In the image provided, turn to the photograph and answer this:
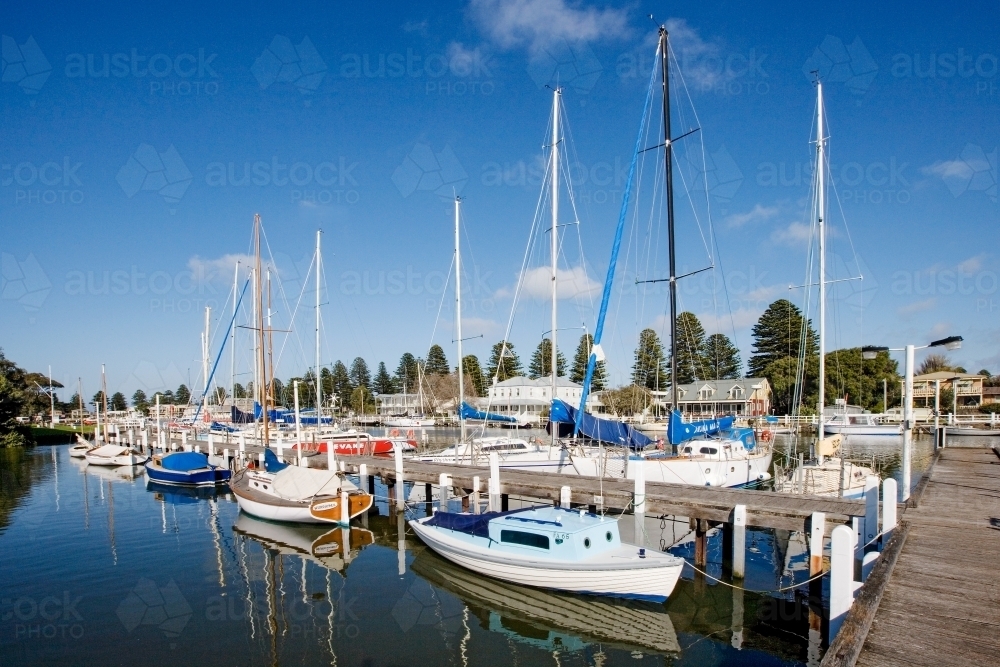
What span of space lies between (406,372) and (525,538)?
124 meters

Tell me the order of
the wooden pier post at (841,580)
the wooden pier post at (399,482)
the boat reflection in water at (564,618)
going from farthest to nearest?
the wooden pier post at (399,482), the boat reflection in water at (564,618), the wooden pier post at (841,580)

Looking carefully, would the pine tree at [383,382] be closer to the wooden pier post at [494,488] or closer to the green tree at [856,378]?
the green tree at [856,378]

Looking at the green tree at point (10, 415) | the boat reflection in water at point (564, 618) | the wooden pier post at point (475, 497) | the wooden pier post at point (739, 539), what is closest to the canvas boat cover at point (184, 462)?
the wooden pier post at point (475, 497)

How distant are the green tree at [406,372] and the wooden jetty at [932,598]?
12298 centimetres

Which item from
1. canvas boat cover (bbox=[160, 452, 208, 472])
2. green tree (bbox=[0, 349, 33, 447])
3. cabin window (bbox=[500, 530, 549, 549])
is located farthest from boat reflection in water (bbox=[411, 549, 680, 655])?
green tree (bbox=[0, 349, 33, 447])

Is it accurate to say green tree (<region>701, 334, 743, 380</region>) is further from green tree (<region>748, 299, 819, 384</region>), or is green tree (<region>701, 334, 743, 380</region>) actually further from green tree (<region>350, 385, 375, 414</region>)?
green tree (<region>350, 385, 375, 414</region>)

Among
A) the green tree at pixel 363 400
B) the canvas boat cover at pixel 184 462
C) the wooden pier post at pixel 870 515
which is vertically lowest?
the green tree at pixel 363 400

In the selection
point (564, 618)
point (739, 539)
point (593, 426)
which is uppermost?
point (593, 426)

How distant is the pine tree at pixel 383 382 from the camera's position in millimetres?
143000

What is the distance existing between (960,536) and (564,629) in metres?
8.52

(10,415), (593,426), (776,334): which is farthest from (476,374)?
(593,426)

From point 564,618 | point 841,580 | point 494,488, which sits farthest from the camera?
point 494,488

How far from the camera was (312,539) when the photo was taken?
2241 cm

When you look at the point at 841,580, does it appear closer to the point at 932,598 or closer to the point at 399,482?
the point at 932,598
